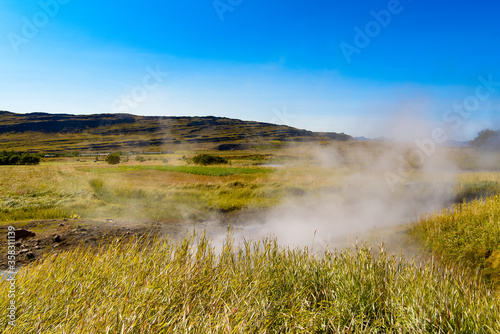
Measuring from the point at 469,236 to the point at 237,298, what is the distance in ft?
31.4

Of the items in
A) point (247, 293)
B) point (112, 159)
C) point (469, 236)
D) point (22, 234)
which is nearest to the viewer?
point (247, 293)

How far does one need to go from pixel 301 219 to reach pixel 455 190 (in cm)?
1376

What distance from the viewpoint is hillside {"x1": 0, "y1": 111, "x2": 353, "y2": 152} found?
395 feet

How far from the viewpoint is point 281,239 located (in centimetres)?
1105

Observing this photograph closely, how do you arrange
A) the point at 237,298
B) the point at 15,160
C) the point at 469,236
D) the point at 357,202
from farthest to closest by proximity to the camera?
1. the point at 15,160
2. the point at 357,202
3. the point at 469,236
4. the point at 237,298

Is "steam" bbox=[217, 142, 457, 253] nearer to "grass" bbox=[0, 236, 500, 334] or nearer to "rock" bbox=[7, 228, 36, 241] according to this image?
"grass" bbox=[0, 236, 500, 334]

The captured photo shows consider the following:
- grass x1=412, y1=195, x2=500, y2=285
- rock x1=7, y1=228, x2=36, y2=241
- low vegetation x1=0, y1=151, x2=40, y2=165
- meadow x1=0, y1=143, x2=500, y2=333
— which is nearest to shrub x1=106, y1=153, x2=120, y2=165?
low vegetation x1=0, y1=151, x2=40, y2=165

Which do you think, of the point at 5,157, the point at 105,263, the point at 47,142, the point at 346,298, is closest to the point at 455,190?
the point at 346,298

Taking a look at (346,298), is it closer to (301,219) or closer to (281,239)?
(281,239)

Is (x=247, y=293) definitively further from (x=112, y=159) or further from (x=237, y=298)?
(x=112, y=159)

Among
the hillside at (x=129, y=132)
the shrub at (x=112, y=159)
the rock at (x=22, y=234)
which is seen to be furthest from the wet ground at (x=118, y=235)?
the hillside at (x=129, y=132)

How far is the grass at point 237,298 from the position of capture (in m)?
2.95

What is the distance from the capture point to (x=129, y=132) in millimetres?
144500

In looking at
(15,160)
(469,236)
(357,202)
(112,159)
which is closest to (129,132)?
(112,159)
